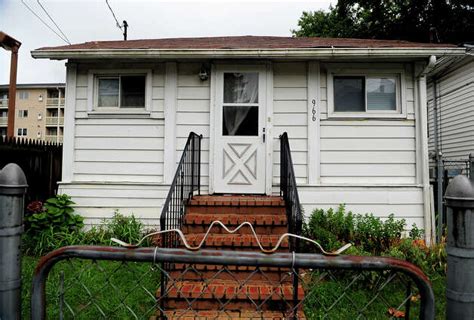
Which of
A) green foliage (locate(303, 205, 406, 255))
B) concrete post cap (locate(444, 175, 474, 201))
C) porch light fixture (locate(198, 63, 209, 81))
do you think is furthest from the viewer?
porch light fixture (locate(198, 63, 209, 81))

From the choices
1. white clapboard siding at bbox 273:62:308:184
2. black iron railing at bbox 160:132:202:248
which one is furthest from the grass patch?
white clapboard siding at bbox 273:62:308:184

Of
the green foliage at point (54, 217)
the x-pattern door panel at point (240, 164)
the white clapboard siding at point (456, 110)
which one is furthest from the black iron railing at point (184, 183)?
the white clapboard siding at point (456, 110)

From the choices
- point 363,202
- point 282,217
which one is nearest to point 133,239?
point 282,217

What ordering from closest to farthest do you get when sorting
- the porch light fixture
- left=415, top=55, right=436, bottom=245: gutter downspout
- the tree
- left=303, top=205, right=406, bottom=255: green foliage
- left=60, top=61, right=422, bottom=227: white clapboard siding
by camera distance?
left=303, top=205, right=406, bottom=255: green foliage, left=415, top=55, right=436, bottom=245: gutter downspout, left=60, top=61, right=422, bottom=227: white clapboard siding, the porch light fixture, the tree

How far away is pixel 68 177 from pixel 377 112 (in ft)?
18.1

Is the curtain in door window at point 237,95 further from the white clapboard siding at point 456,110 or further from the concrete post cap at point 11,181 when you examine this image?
the white clapboard siding at point 456,110

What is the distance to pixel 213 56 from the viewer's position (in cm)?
510

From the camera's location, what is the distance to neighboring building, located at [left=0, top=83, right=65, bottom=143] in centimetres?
3934

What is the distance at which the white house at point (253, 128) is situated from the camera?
5.22m

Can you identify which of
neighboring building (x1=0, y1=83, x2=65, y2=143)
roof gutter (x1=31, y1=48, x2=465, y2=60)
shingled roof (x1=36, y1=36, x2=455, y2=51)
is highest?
neighboring building (x1=0, y1=83, x2=65, y2=143)

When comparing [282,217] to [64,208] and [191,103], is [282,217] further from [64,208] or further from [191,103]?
[64,208]

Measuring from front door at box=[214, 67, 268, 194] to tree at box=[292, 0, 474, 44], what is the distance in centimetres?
1167

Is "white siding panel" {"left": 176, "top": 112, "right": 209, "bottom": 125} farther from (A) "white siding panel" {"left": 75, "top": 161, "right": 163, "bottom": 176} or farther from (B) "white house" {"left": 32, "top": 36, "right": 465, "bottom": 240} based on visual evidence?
(A) "white siding panel" {"left": 75, "top": 161, "right": 163, "bottom": 176}

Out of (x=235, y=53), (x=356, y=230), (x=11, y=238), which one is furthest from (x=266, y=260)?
(x=235, y=53)
